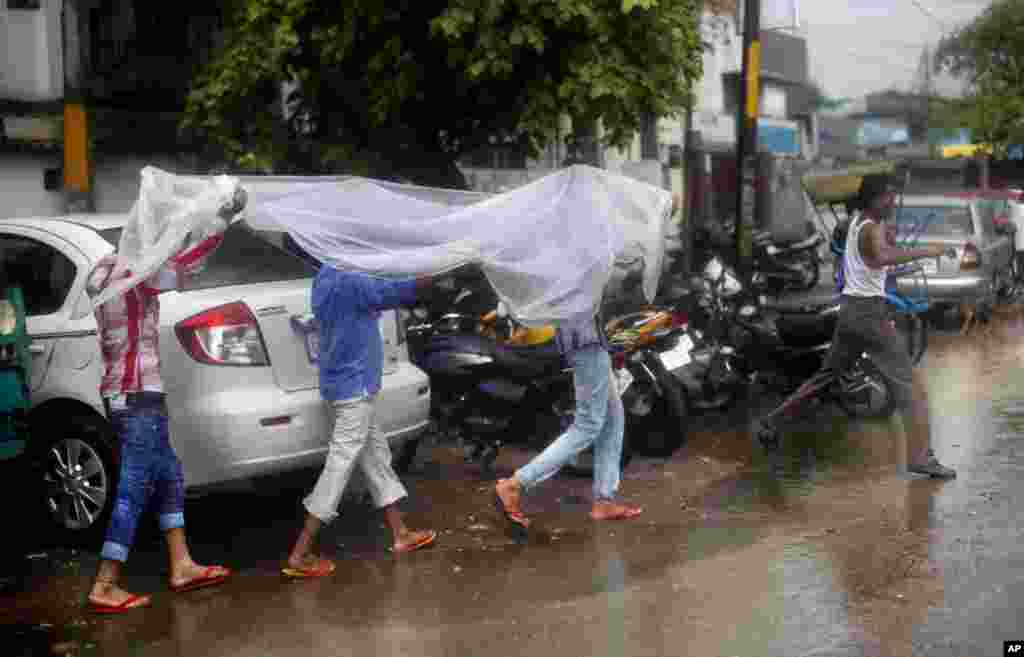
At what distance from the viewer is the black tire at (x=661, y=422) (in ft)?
28.3

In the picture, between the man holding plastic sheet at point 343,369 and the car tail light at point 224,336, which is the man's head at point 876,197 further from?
the car tail light at point 224,336

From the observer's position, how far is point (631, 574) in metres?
6.29

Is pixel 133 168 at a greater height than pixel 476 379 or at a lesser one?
greater

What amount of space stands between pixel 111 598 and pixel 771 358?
6.00m

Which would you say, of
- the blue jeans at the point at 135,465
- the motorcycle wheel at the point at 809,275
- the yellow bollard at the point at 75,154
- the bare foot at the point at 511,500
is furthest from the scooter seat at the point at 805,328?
the yellow bollard at the point at 75,154

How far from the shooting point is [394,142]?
1128 cm

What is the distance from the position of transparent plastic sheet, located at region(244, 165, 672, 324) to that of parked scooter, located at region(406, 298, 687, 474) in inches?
51.3

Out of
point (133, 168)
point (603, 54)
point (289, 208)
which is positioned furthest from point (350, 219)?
point (133, 168)

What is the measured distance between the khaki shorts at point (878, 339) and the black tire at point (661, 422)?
1119mm

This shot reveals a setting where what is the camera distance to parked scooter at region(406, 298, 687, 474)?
8312 millimetres

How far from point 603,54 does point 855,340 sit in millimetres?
3105

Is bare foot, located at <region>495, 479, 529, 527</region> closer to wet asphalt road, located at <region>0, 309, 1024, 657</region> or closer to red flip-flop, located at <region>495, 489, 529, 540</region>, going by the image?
red flip-flop, located at <region>495, 489, 529, 540</region>

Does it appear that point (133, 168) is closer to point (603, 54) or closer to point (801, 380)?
point (603, 54)

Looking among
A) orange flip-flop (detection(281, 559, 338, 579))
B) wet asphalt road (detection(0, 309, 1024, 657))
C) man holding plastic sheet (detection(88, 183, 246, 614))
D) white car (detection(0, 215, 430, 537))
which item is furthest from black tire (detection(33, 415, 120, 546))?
orange flip-flop (detection(281, 559, 338, 579))
